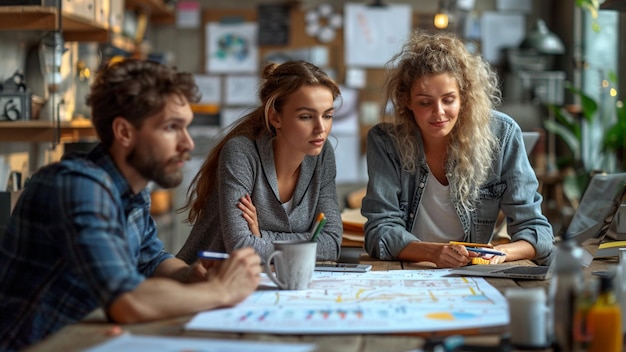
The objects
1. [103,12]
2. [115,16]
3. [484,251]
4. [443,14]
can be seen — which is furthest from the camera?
[443,14]

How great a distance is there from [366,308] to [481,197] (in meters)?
1.03

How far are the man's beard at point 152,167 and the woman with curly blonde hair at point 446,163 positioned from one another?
848 mm

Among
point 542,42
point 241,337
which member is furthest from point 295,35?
point 241,337

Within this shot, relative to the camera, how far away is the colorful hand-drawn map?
135cm

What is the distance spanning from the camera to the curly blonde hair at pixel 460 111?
2.39 metres

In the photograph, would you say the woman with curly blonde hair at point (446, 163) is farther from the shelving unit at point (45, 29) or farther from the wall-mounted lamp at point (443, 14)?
the wall-mounted lamp at point (443, 14)

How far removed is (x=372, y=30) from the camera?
6.45 m

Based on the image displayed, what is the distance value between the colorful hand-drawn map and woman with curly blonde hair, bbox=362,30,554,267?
569mm

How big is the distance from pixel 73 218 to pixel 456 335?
2.20ft

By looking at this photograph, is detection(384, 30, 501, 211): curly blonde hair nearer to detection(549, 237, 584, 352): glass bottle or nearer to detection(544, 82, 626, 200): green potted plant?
detection(549, 237, 584, 352): glass bottle

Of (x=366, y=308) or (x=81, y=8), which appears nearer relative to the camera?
(x=366, y=308)

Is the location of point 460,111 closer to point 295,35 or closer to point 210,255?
point 210,255

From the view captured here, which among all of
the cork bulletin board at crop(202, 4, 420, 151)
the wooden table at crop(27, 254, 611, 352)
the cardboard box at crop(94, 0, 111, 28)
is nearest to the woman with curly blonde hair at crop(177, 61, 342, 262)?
the wooden table at crop(27, 254, 611, 352)

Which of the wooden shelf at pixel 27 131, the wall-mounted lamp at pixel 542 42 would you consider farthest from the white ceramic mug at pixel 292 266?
the wall-mounted lamp at pixel 542 42
